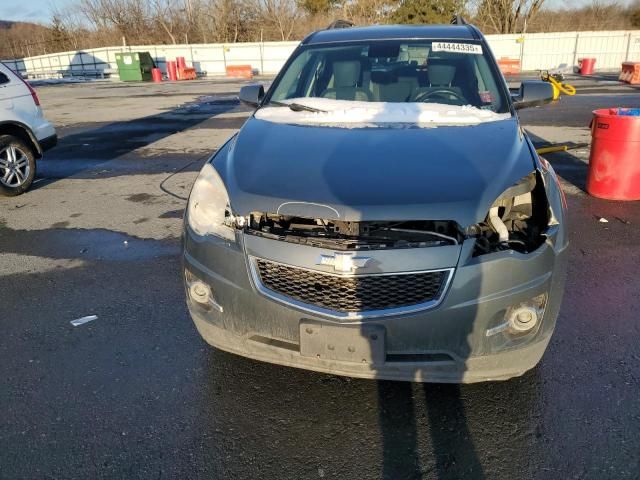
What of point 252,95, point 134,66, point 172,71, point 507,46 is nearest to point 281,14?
point 172,71

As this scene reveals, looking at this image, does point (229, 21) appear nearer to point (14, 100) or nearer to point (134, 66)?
point (134, 66)

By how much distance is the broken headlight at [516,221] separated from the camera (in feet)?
7.33

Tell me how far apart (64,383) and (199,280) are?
1104 millimetres

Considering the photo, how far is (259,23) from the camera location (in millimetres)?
51156

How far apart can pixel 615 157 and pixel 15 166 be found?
7.62 meters

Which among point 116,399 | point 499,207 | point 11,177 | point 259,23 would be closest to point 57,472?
point 116,399

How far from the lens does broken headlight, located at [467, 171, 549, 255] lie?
2.23 meters

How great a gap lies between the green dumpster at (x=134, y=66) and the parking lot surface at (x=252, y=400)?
3157 centimetres

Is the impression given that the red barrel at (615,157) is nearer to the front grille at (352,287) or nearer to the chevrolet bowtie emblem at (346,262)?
the front grille at (352,287)

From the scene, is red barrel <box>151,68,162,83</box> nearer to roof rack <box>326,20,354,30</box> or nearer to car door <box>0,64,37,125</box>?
car door <box>0,64,37,125</box>

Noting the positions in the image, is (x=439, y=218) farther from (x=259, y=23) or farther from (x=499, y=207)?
(x=259, y=23)

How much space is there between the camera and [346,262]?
2.10 meters

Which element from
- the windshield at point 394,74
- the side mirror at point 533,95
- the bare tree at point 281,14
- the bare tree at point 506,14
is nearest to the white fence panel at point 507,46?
the bare tree at point 506,14

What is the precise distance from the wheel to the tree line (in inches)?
1746
